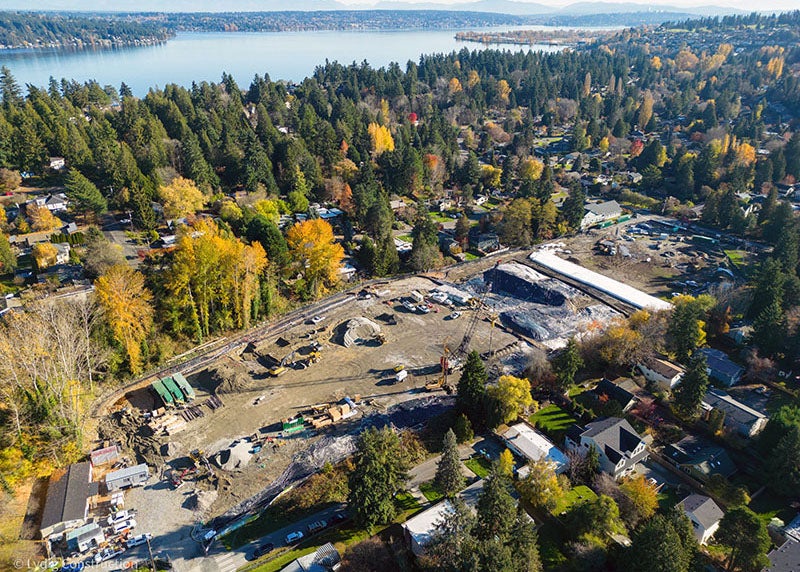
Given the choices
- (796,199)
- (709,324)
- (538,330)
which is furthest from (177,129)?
(796,199)

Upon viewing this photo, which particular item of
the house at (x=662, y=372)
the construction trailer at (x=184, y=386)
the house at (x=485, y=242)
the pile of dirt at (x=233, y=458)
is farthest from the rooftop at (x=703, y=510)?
the house at (x=485, y=242)

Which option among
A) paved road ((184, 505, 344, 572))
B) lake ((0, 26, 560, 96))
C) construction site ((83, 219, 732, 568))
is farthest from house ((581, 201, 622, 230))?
lake ((0, 26, 560, 96))

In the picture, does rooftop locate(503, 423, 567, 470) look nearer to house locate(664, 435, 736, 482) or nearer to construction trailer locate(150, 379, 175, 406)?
house locate(664, 435, 736, 482)

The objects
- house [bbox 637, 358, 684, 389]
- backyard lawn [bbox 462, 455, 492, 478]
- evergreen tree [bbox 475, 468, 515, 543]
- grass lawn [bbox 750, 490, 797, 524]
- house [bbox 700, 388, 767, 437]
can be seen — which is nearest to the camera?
evergreen tree [bbox 475, 468, 515, 543]

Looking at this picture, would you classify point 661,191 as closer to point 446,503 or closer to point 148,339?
point 446,503

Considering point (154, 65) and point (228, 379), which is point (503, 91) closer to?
point (228, 379)

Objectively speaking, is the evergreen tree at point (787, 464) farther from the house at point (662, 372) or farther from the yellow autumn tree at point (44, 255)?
the yellow autumn tree at point (44, 255)
